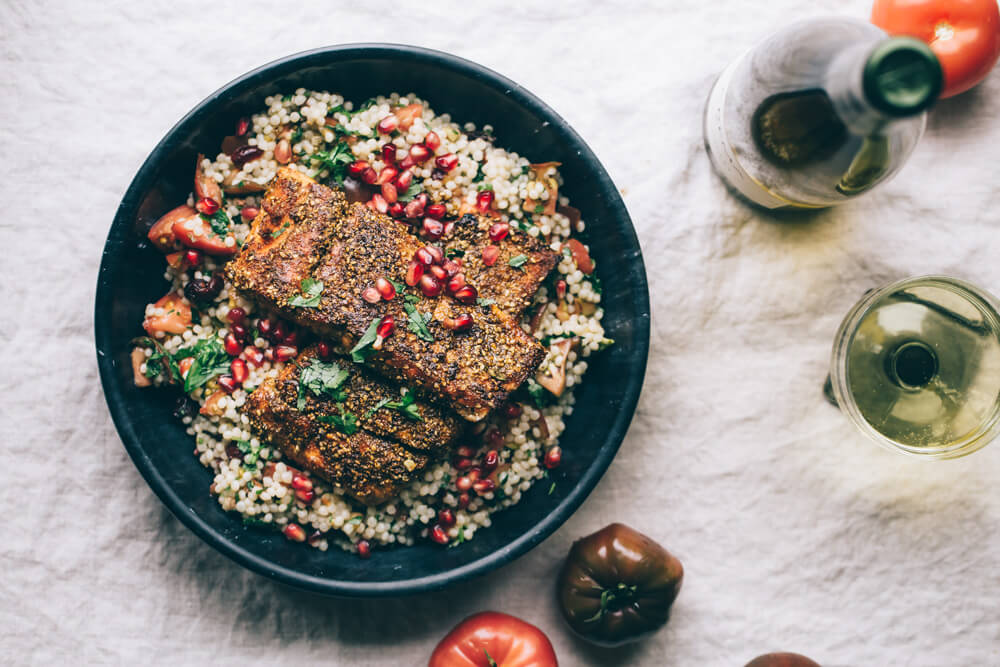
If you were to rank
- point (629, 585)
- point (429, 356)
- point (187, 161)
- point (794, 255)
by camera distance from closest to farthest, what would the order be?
1. point (429, 356)
2. point (187, 161)
3. point (629, 585)
4. point (794, 255)

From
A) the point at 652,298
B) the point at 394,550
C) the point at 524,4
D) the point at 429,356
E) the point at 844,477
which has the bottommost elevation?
the point at 844,477

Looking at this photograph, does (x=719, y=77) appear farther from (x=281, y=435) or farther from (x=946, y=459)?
(x=281, y=435)

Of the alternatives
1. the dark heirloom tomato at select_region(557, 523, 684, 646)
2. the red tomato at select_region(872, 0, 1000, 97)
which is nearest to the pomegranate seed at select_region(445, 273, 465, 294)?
the dark heirloom tomato at select_region(557, 523, 684, 646)

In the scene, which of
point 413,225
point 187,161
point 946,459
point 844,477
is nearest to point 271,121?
point 187,161

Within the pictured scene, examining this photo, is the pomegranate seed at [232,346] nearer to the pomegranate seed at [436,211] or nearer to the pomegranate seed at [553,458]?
the pomegranate seed at [436,211]

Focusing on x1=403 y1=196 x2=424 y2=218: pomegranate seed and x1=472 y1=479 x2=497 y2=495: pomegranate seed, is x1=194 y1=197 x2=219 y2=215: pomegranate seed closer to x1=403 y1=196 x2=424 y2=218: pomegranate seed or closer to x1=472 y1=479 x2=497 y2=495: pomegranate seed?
x1=403 y1=196 x2=424 y2=218: pomegranate seed

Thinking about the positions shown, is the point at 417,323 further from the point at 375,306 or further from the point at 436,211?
the point at 436,211

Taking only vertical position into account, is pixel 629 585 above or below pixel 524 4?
below
